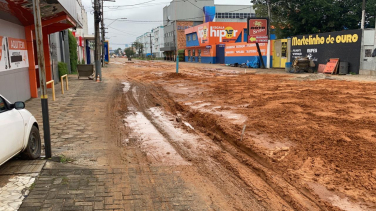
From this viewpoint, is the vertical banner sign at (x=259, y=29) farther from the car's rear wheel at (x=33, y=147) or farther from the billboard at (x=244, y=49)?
the car's rear wheel at (x=33, y=147)

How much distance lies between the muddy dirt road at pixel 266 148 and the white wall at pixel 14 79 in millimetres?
3720

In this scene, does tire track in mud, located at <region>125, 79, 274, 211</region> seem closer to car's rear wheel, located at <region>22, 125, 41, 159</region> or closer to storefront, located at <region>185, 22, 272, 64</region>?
car's rear wheel, located at <region>22, 125, 41, 159</region>

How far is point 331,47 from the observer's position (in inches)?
896

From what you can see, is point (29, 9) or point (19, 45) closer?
point (29, 9)

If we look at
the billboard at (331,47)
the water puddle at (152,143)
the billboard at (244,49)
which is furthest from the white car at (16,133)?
the billboard at (244,49)

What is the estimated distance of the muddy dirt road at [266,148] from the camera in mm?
4129

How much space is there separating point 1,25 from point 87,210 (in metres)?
8.65

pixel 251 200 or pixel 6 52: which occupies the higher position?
pixel 6 52

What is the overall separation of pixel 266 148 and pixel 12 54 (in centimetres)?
930

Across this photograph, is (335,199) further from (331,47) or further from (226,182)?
(331,47)

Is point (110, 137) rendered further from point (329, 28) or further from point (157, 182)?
point (329, 28)

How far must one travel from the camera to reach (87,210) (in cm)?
370

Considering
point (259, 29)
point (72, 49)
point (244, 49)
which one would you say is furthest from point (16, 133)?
point (244, 49)

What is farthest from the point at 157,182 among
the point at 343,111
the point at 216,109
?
the point at 343,111
